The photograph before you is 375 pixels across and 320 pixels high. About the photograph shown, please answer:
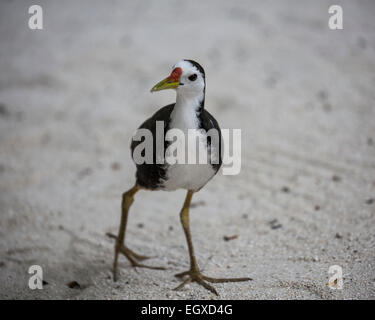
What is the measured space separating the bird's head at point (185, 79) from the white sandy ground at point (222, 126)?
1.42 meters

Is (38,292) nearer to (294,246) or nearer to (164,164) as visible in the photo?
(164,164)

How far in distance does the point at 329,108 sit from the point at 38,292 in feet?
13.1

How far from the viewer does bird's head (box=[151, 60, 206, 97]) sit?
2.70m

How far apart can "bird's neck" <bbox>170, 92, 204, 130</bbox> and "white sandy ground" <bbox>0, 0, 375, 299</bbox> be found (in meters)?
1.22

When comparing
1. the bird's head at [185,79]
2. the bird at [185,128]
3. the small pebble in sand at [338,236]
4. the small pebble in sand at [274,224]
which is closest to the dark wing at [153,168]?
the bird at [185,128]

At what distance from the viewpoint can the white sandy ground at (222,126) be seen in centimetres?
354

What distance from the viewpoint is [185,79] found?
2703mm

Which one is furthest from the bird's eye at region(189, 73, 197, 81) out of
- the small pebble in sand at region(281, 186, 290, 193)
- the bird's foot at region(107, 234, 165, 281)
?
the small pebble in sand at region(281, 186, 290, 193)

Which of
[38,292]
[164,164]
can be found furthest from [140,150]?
[38,292]

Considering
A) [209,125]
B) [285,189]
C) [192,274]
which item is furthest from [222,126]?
[209,125]

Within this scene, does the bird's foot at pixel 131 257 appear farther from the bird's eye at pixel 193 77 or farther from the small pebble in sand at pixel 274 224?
the bird's eye at pixel 193 77

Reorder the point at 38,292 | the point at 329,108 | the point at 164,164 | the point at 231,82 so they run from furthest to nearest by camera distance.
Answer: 1. the point at 231,82
2. the point at 329,108
3. the point at 38,292
4. the point at 164,164

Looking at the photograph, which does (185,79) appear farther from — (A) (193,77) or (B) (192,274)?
(B) (192,274)

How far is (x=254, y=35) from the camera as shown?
7.14m
